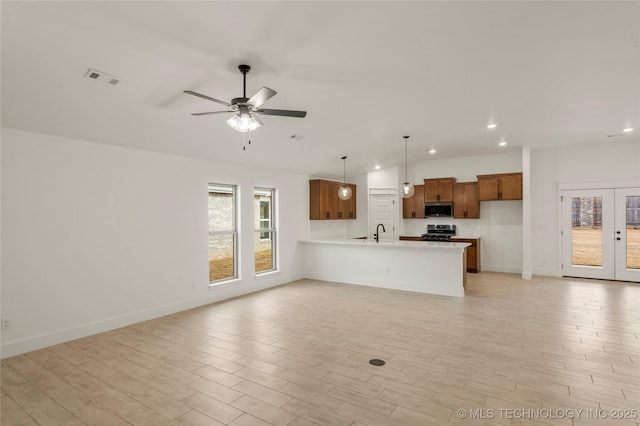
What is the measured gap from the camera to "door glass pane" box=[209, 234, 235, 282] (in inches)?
239

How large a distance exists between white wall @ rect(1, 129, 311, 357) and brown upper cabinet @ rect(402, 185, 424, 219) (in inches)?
204

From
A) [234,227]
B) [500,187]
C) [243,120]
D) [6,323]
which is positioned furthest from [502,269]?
[6,323]

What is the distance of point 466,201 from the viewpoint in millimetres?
8492

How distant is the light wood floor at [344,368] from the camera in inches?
101

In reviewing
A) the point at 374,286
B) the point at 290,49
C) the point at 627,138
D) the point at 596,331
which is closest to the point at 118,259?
the point at 290,49

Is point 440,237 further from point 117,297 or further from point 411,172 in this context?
point 117,297

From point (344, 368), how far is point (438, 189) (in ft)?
21.6

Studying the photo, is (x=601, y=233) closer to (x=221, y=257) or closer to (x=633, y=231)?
(x=633, y=231)

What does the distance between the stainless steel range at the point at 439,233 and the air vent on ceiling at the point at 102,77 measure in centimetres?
719

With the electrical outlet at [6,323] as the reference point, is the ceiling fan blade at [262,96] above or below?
above

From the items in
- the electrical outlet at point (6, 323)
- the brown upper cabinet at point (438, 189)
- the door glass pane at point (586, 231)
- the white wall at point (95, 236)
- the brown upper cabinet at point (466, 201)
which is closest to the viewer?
the electrical outlet at point (6, 323)

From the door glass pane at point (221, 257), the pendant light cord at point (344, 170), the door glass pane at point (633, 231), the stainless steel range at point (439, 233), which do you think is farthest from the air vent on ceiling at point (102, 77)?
the door glass pane at point (633, 231)

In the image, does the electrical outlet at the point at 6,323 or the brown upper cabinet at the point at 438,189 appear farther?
the brown upper cabinet at the point at 438,189

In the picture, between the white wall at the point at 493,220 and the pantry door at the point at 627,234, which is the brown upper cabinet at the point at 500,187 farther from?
the pantry door at the point at 627,234
